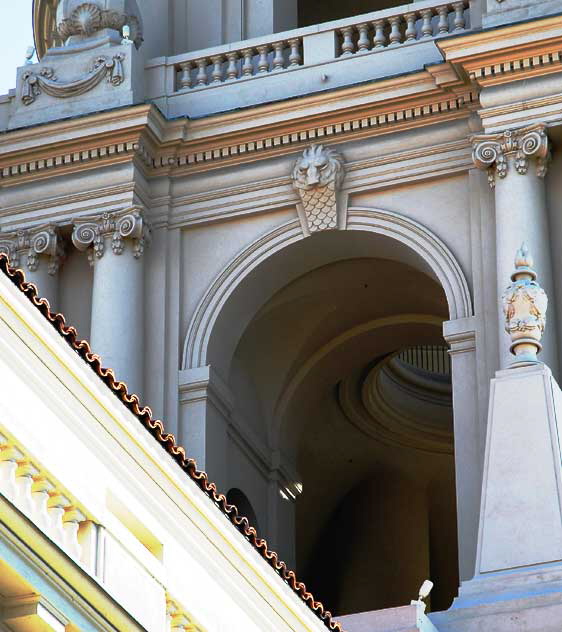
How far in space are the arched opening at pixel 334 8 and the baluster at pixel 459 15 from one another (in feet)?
16.1

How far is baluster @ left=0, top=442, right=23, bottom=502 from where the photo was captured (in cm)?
1218

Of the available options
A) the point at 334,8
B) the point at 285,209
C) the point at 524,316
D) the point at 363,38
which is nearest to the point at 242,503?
the point at 285,209

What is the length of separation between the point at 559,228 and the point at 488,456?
13.4ft

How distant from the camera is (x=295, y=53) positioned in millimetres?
24016

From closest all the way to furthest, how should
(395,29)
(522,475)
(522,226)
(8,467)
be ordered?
(8,467)
(522,475)
(522,226)
(395,29)

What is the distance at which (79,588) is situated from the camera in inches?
490

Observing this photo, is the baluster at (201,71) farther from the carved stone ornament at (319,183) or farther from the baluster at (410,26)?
the baluster at (410,26)

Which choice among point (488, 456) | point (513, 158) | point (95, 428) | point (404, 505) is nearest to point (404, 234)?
point (513, 158)

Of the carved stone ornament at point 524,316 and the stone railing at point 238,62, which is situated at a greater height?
the stone railing at point 238,62

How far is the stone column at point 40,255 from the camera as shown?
2358cm

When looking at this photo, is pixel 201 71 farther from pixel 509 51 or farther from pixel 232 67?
pixel 509 51

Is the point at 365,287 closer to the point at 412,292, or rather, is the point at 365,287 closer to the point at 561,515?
the point at 412,292

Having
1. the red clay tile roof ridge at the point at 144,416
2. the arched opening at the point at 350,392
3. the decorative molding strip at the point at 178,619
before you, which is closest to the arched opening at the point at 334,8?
the arched opening at the point at 350,392

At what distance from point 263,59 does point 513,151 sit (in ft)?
11.0
